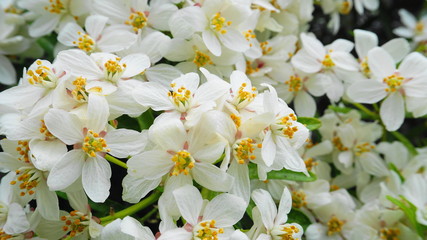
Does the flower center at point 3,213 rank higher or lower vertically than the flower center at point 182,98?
lower

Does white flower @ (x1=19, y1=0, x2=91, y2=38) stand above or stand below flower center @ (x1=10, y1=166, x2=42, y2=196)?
above

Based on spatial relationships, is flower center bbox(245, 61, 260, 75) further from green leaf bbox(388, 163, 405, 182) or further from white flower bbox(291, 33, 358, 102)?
green leaf bbox(388, 163, 405, 182)

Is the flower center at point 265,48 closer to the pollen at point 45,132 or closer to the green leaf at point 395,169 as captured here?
the green leaf at point 395,169

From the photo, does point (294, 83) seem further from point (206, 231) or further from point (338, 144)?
point (206, 231)

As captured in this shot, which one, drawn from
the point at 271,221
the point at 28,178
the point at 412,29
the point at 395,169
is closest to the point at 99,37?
the point at 28,178

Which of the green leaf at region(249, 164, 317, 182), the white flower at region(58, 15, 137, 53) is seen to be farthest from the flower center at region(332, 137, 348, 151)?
the white flower at region(58, 15, 137, 53)

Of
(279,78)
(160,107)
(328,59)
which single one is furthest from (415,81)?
(160,107)

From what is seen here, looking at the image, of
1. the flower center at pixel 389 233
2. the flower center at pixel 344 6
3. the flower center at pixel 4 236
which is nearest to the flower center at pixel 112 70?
the flower center at pixel 4 236
